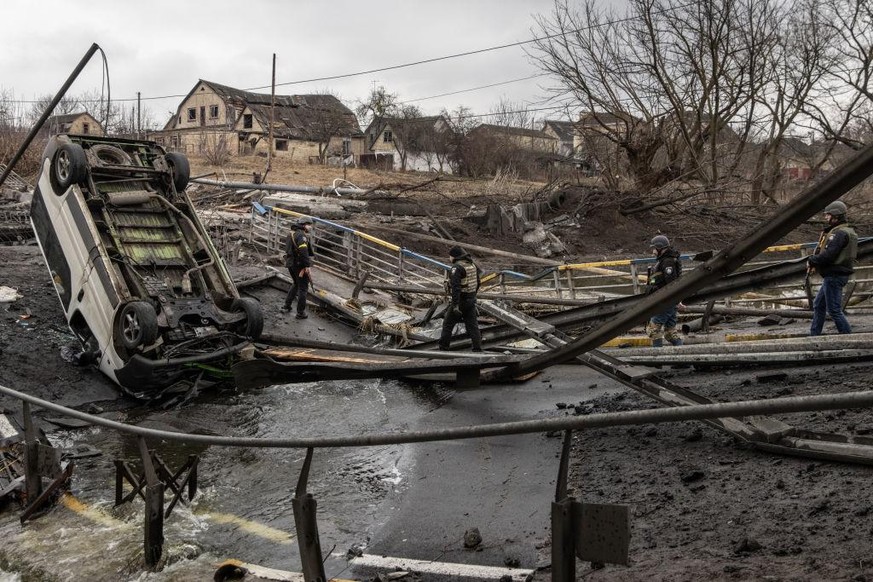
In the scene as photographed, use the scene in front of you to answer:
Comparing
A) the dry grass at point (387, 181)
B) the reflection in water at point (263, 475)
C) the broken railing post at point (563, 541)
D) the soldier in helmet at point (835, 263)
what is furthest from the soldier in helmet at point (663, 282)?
the dry grass at point (387, 181)

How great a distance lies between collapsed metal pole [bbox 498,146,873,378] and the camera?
10.5 ft

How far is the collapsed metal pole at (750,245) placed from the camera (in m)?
3.20

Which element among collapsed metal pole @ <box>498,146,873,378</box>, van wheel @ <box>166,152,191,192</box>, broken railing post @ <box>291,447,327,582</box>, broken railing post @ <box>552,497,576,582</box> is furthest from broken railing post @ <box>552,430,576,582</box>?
van wheel @ <box>166,152,191,192</box>

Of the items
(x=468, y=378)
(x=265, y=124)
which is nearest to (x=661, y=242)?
(x=468, y=378)

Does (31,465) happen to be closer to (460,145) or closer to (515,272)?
(515,272)

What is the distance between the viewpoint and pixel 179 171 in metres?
11.4

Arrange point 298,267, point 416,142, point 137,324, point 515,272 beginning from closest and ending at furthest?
point 137,324 < point 298,267 < point 515,272 < point 416,142

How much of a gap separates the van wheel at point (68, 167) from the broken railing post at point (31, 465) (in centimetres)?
522

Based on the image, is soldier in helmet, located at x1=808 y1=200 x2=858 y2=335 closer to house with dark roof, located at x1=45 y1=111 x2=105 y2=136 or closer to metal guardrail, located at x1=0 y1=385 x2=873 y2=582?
metal guardrail, located at x1=0 y1=385 x2=873 y2=582

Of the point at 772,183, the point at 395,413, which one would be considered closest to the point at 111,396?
the point at 395,413

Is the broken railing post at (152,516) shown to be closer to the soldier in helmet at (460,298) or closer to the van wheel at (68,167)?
the soldier in helmet at (460,298)

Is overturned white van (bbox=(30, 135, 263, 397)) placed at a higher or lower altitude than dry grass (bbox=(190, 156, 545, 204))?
lower

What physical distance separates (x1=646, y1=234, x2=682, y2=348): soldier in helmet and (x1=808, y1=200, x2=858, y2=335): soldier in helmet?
1.65 metres

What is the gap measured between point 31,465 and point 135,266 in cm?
469
